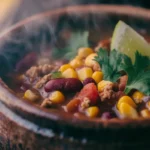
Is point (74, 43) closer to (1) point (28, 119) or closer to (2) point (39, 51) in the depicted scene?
(2) point (39, 51)

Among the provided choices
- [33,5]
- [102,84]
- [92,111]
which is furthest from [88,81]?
[33,5]

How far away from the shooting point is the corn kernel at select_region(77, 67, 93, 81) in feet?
9.38

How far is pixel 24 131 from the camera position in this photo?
7.68 feet

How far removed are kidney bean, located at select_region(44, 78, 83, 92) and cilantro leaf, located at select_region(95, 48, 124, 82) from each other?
0.19m

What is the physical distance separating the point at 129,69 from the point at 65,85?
415 mm

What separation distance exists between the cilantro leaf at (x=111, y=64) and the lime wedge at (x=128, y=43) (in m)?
0.13

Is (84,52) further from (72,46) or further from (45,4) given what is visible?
(45,4)

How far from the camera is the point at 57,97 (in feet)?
8.62

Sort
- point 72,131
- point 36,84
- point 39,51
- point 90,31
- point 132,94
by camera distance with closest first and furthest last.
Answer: point 72,131 < point 132,94 < point 36,84 < point 39,51 < point 90,31

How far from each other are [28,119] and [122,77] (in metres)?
0.74

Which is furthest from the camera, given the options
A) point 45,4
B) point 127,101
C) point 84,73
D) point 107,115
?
point 45,4

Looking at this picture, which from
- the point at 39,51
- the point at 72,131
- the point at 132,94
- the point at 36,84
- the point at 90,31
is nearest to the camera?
the point at 72,131

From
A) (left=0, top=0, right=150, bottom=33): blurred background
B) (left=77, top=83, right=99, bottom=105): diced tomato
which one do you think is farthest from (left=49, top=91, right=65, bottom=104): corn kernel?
(left=0, top=0, right=150, bottom=33): blurred background

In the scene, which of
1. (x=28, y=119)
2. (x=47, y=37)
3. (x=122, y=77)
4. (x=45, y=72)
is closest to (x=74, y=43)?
(x=47, y=37)
